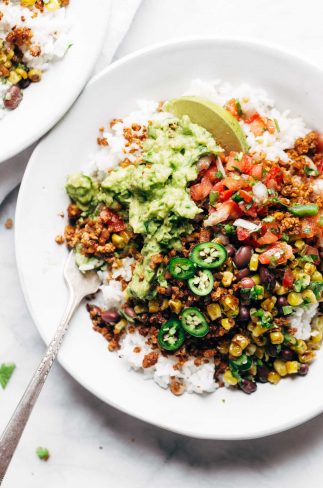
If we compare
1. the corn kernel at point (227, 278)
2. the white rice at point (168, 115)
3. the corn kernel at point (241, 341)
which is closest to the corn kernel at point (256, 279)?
the corn kernel at point (227, 278)

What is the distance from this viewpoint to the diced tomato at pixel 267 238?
3.04 m

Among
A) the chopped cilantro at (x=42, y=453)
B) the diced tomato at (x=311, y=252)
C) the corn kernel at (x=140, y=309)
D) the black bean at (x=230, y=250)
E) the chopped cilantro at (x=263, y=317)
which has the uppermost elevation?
the diced tomato at (x=311, y=252)

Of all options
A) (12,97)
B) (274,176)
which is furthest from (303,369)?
(12,97)

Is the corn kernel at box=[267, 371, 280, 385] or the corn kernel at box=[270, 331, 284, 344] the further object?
the corn kernel at box=[267, 371, 280, 385]

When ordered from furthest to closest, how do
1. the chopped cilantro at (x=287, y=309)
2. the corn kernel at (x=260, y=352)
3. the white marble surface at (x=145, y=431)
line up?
the white marble surface at (x=145, y=431), the corn kernel at (x=260, y=352), the chopped cilantro at (x=287, y=309)

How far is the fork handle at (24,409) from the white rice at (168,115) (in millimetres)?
414

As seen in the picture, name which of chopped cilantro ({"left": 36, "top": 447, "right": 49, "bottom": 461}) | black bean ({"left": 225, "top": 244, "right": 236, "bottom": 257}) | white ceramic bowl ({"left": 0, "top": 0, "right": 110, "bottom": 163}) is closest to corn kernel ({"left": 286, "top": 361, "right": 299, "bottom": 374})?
black bean ({"left": 225, "top": 244, "right": 236, "bottom": 257})

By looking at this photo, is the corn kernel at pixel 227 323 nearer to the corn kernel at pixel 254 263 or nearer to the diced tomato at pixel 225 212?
the corn kernel at pixel 254 263

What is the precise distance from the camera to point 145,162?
126 inches

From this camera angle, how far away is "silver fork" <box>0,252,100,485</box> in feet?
10.2

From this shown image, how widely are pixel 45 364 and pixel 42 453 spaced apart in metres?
0.91

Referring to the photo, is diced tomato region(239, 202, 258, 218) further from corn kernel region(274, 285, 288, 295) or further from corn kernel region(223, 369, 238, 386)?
corn kernel region(223, 369, 238, 386)

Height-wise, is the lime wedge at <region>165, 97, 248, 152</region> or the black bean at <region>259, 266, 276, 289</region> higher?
the lime wedge at <region>165, 97, 248, 152</region>

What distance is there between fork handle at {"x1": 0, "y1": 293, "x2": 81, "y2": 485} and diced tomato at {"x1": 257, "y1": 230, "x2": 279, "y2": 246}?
4.10ft
